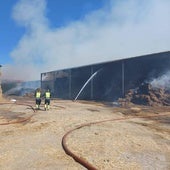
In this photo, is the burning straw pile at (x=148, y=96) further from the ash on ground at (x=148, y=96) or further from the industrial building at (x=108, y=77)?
the industrial building at (x=108, y=77)

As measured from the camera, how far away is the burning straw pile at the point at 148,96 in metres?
24.6

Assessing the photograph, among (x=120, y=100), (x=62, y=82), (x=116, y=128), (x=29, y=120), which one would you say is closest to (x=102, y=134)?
(x=116, y=128)

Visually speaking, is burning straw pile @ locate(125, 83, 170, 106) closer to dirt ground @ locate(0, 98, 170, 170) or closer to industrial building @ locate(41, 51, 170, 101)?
industrial building @ locate(41, 51, 170, 101)

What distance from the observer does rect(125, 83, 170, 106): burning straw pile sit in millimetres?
24641

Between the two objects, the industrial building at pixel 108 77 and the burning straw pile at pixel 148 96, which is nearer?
the burning straw pile at pixel 148 96

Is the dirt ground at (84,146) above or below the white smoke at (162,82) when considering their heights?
below

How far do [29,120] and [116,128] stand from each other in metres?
4.50

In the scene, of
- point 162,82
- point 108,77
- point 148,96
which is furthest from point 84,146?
point 108,77

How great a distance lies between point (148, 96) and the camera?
1000 inches

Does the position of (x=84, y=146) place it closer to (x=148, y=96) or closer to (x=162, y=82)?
(x=148, y=96)

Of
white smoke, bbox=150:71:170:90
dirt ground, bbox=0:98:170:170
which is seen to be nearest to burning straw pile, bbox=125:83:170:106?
white smoke, bbox=150:71:170:90

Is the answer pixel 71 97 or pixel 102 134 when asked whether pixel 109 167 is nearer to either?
pixel 102 134

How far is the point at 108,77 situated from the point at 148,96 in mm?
7422

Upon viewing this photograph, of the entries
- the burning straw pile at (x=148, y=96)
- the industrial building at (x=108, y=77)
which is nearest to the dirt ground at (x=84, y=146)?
the burning straw pile at (x=148, y=96)
